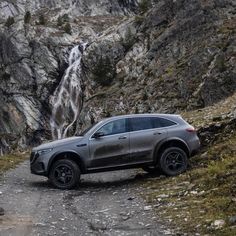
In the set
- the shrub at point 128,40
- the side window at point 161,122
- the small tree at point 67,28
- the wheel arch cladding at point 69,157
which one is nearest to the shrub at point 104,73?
the shrub at point 128,40

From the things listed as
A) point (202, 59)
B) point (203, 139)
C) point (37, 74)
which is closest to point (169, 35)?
point (202, 59)

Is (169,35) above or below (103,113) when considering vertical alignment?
above

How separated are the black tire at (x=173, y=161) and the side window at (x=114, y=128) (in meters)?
1.47

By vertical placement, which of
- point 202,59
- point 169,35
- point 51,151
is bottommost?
point 51,151

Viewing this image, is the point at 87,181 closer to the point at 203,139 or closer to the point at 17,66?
the point at 203,139

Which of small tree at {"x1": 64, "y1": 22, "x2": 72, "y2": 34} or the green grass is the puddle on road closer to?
the green grass

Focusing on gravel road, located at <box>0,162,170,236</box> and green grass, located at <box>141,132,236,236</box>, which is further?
gravel road, located at <box>0,162,170,236</box>

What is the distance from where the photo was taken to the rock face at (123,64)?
38.6 meters

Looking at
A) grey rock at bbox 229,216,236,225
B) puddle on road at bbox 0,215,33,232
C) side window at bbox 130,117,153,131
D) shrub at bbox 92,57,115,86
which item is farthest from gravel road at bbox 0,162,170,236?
shrub at bbox 92,57,115,86

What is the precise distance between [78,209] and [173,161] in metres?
4.30

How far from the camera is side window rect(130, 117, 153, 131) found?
50.2 feet

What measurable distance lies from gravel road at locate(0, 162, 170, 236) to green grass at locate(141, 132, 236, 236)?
0.43 meters

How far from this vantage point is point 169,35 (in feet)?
154

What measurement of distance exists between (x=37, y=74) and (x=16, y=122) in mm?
7079
